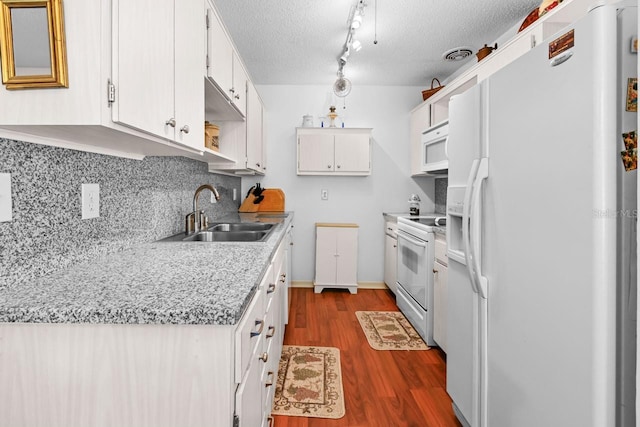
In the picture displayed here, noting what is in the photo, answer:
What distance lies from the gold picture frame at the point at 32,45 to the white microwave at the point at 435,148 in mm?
2536

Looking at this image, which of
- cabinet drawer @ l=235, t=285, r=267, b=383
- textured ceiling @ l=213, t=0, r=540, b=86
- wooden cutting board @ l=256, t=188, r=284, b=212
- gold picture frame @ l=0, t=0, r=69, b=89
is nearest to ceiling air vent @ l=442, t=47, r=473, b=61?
textured ceiling @ l=213, t=0, r=540, b=86

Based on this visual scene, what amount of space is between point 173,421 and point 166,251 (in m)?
0.77

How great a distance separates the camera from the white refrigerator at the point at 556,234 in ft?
2.67

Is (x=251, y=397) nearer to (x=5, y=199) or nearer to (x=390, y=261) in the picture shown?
(x=5, y=199)

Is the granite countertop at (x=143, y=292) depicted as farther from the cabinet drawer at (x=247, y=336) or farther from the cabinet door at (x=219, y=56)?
the cabinet door at (x=219, y=56)

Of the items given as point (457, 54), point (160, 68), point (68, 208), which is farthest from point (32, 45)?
point (457, 54)

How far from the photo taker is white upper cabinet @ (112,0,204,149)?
814 millimetres

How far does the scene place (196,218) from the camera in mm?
2158

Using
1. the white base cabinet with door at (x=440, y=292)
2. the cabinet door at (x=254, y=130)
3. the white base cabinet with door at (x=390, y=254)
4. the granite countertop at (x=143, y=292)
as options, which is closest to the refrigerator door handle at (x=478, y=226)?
the granite countertop at (x=143, y=292)

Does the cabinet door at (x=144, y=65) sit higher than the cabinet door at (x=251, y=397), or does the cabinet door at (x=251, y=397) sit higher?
the cabinet door at (x=144, y=65)

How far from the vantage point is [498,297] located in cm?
124

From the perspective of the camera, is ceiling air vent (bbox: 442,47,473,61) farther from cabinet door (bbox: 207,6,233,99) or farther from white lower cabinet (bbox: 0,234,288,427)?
white lower cabinet (bbox: 0,234,288,427)

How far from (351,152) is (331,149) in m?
0.23

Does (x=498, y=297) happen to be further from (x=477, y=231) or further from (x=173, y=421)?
(x=173, y=421)
